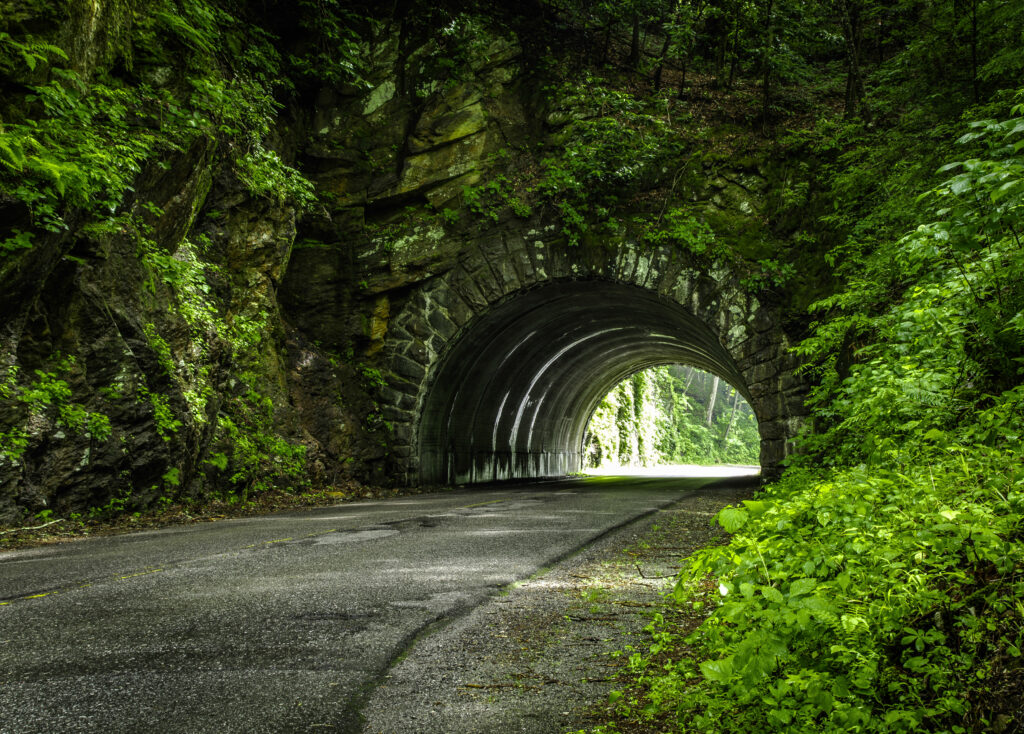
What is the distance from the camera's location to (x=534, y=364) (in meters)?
17.6

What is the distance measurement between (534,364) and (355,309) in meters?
5.48

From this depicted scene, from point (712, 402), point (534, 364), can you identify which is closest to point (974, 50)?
point (534, 364)

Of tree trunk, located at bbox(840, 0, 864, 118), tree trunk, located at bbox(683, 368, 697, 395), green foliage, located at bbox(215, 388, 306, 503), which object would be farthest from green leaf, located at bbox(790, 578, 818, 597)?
tree trunk, located at bbox(683, 368, 697, 395)

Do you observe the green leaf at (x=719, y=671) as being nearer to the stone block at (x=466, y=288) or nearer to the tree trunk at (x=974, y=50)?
the tree trunk at (x=974, y=50)

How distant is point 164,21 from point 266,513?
6.75 m

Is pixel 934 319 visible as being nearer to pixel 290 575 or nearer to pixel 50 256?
pixel 290 575

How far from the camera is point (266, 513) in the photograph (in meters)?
9.05

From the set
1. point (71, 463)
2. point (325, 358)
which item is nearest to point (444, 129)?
point (325, 358)

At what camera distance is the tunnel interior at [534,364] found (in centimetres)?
1402

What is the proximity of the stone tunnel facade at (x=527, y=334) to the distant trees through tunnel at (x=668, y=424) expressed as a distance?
11536 millimetres

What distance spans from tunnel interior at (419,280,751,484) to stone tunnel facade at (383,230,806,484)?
0.05m

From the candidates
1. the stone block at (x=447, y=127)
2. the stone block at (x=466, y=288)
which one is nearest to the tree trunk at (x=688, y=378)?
the stone block at (x=447, y=127)

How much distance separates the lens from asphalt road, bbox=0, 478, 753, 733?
90.0 inches

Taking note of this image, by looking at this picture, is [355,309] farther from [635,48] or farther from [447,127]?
[635,48]
